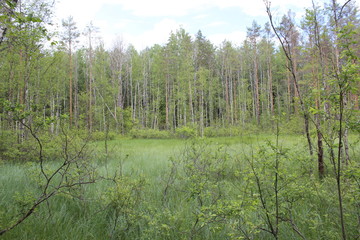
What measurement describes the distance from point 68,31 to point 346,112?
29019 mm

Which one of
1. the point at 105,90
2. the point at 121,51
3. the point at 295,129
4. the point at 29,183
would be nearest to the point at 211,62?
the point at 121,51

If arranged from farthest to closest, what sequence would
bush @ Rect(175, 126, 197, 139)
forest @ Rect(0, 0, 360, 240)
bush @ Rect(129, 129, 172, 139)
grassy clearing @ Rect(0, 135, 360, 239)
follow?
bush @ Rect(129, 129, 172, 139)
bush @ Rect(175, 126, 197, 139)
grassy clearing @ Rect(0, 135, 360, 239)
forest @ Rect(0, 0, 360, 240)

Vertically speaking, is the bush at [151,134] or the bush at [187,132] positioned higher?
the bush at [187,132]

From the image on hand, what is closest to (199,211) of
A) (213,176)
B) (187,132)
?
(213,176)

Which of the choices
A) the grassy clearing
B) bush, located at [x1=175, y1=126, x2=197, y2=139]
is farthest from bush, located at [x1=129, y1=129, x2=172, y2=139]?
the grassy clearing

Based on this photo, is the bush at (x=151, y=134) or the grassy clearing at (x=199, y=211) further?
the bush at (x=151, y=134)

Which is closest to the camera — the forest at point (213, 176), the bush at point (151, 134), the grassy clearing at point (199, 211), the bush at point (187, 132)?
the forest at point (213, 176)

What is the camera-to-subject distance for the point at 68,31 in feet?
81.7

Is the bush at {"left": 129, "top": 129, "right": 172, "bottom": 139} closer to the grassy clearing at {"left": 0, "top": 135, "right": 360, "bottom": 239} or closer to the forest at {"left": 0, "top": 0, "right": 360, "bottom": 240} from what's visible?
the forest at {"left": 0, "top": 0, "right": 360, "bottom": 240}

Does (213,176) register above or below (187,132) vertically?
below

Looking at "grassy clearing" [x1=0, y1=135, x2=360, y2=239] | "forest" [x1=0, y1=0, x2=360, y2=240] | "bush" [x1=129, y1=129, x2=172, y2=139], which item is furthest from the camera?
"bush" [x1=129, y1=129, x2=172, y2=139]

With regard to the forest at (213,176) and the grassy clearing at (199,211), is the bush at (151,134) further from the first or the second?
the grassy clearing at (199,211)

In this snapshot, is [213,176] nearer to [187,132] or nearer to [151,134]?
[187,132]

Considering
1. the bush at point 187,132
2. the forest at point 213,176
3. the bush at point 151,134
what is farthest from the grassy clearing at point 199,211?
the bush at point 151,134
